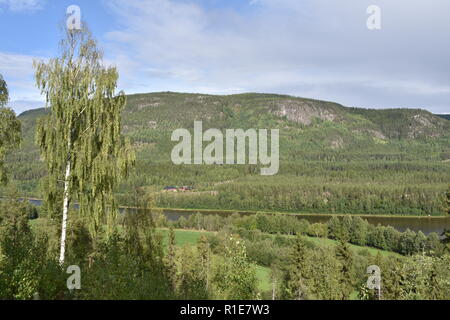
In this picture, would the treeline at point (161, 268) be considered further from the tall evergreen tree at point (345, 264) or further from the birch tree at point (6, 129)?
the birch tree at point (6, 129)

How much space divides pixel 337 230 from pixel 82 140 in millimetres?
58949

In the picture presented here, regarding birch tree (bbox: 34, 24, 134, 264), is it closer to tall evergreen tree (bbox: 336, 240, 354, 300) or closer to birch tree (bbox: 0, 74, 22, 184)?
birch tree (bbox: 0, 74, 22, 184)

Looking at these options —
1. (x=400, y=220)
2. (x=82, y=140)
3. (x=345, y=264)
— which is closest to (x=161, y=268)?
(x=82, y=140)

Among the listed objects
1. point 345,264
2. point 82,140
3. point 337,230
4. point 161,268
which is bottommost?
point 337,230

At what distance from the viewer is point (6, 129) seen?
43.6 ft

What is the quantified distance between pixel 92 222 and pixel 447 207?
2560 cm

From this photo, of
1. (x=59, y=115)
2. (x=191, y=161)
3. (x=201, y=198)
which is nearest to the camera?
(x=59, y=115)

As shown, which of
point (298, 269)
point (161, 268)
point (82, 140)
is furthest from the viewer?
point (298, 269)

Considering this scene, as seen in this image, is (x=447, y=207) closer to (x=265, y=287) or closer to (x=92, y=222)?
(x=265, y=287)

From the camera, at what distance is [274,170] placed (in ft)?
579

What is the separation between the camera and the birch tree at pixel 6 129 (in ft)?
43.3

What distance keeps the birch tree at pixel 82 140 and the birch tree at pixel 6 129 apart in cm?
273

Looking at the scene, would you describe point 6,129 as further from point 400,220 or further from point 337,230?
point 400,220
